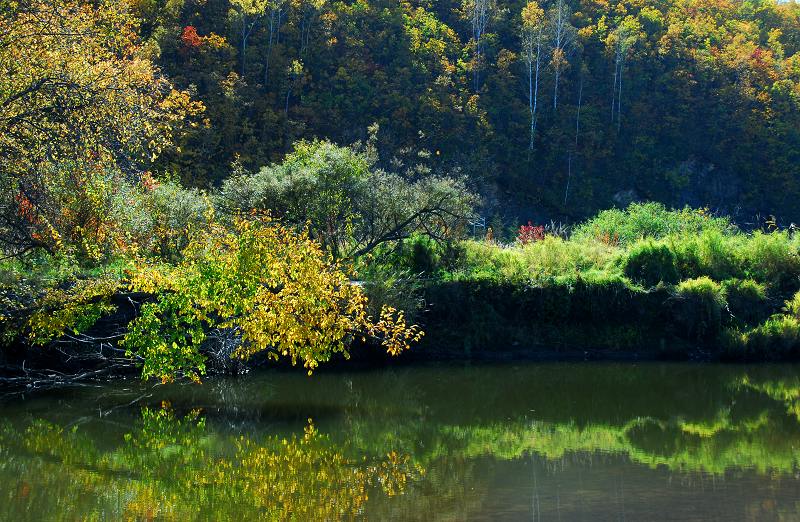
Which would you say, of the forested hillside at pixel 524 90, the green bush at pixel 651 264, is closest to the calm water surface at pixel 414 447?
the green bush at pixel 651 264

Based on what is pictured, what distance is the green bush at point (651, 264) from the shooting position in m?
25.1

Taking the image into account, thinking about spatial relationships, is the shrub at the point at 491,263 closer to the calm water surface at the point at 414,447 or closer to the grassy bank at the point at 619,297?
the grassy bank at the point at 619,297

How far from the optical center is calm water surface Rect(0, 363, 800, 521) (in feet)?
36.3

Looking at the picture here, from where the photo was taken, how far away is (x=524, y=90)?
52938 mm

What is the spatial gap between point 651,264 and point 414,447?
12901mm

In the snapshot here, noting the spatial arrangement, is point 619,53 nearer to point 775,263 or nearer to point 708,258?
point 775,263

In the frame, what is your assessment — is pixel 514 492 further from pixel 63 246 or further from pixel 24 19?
pixel 24 19

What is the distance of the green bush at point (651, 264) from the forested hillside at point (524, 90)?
21.6m

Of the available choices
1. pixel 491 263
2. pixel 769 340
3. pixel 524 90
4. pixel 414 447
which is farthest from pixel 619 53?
pixel 414 447

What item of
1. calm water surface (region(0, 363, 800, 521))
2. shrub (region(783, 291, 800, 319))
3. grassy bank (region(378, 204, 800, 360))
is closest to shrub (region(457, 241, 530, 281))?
grassy bank (region(378, 204, 800, 360))

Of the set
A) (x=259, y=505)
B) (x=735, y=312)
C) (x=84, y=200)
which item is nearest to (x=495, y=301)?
(x=735, y=312)

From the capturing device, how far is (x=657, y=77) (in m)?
54.5

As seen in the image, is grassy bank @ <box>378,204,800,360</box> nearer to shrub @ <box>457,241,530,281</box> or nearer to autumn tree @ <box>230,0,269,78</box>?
shrub @ <box>457,241,530,281</box>

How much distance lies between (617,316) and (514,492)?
13.9 m
